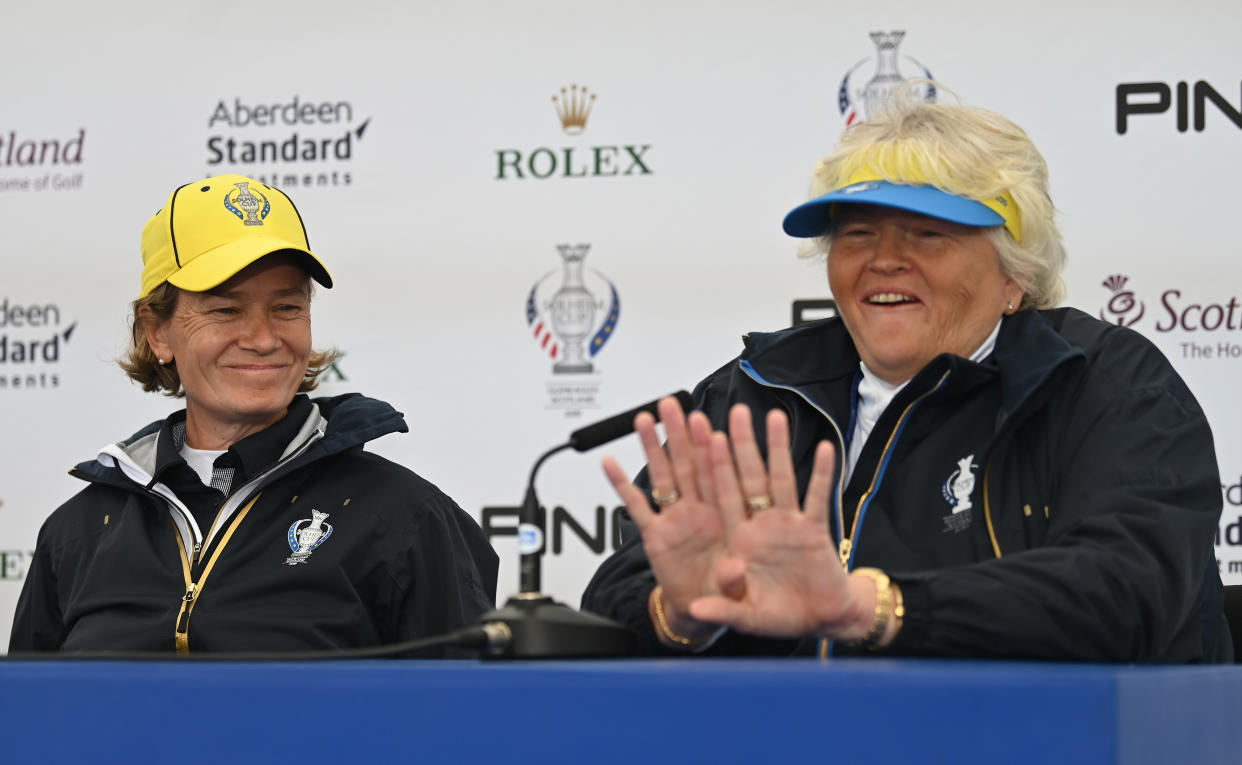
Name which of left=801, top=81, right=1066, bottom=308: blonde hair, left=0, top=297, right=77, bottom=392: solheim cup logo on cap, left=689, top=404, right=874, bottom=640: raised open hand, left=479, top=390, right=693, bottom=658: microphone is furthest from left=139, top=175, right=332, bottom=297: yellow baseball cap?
left=0, top=297, right=77, bottom=392: solheim cup logo on cap

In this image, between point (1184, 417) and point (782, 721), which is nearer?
point (782, 721)

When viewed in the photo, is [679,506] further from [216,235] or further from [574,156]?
[574,156]

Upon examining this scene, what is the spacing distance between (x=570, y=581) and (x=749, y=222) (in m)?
0.97

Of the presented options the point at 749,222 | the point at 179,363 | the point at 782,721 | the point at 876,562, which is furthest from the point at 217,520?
the point at 749,222

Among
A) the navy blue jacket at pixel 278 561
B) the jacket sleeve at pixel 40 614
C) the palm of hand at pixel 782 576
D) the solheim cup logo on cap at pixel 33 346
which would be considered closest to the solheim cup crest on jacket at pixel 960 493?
the palm of hand at pixel 782 576

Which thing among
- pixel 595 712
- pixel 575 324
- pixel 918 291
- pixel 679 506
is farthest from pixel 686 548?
pixel 575 324

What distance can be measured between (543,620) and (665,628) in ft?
1.08

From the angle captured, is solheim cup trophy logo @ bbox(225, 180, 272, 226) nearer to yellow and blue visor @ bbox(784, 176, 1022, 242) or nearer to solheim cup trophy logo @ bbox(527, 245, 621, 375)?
yellow and blue visor @ bbox(784, 176, 1022, 242)

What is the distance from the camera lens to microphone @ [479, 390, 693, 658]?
117cm

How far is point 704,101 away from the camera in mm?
3371

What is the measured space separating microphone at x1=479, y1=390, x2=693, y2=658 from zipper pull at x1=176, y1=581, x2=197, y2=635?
86 cm

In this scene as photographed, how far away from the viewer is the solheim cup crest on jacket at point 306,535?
6.68 feet

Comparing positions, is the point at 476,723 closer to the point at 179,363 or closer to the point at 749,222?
the point at 179,363

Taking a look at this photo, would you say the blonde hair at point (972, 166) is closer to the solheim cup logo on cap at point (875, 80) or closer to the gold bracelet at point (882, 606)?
the gold bracelet at point (882, 606)
